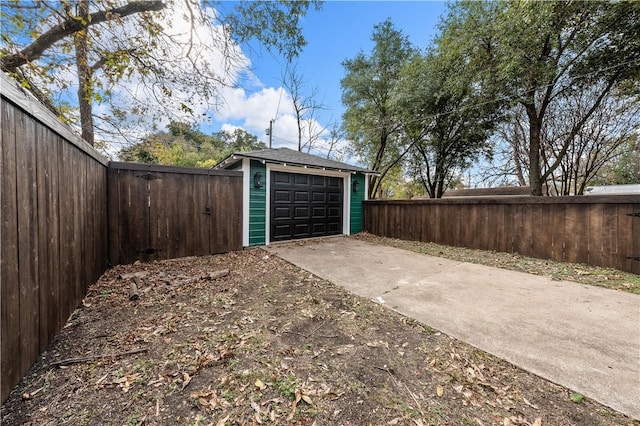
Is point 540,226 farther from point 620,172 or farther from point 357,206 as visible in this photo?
point 620,172

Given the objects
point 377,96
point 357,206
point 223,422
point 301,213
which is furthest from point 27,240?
point 377,96

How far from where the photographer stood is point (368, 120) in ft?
35.4

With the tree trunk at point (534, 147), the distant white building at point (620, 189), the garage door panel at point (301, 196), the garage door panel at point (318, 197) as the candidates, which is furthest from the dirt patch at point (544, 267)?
the distant white building at point (620, 189)

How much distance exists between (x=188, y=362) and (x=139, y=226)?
12.3 feet

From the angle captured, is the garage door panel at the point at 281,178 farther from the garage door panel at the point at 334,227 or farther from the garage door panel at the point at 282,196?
the garage door panel at the point at 334,227

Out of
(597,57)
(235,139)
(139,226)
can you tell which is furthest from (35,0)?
(235,139)

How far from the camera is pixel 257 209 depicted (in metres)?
6.03

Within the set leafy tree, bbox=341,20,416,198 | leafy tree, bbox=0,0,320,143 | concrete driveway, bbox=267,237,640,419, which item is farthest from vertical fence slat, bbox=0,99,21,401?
leafy tree, bbox=341,20,416,198

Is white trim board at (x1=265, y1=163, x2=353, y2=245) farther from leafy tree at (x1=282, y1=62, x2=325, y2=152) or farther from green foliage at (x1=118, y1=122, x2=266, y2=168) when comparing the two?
leafy tree at (x1=282, y1=62, x2=325, y2=152)

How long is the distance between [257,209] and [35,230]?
14.1 feet

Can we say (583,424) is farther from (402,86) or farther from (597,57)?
(402,86)

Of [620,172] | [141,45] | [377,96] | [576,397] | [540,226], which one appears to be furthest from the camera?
[620,172]

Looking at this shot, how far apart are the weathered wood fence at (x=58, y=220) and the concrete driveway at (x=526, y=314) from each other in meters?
2.88

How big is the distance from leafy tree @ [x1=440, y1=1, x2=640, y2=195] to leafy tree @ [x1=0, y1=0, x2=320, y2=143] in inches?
196
